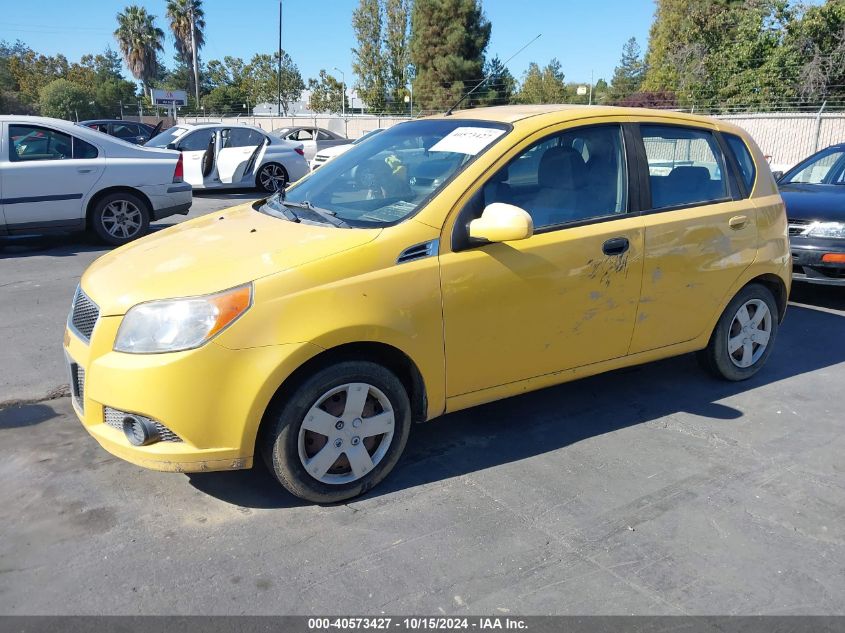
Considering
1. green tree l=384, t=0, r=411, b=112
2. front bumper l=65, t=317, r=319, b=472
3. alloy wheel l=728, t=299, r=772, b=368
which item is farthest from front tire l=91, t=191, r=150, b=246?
green tree l=384, t=0, r=411, b=112

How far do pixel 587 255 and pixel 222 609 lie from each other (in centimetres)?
241

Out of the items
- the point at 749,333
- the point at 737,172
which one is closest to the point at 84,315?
the point at 737,172

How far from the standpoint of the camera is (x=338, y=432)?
10.5 feet

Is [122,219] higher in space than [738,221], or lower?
lower

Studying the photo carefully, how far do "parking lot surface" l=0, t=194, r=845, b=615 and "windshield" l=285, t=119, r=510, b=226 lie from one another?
1.32m

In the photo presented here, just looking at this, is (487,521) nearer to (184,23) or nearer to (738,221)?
(738,221)

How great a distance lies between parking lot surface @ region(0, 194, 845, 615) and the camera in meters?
2.72

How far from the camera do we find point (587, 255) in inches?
149

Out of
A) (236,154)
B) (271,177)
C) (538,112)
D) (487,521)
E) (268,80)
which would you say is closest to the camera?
(487,521)

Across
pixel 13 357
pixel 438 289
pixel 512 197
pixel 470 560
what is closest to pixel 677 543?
pixel 470 560

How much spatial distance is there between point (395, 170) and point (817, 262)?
15.7 ft

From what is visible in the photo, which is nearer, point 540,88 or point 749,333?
point 749,333

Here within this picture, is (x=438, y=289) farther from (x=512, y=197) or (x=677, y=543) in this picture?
(x=677, y=543)

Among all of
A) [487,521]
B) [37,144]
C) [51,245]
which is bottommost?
[487,521]
